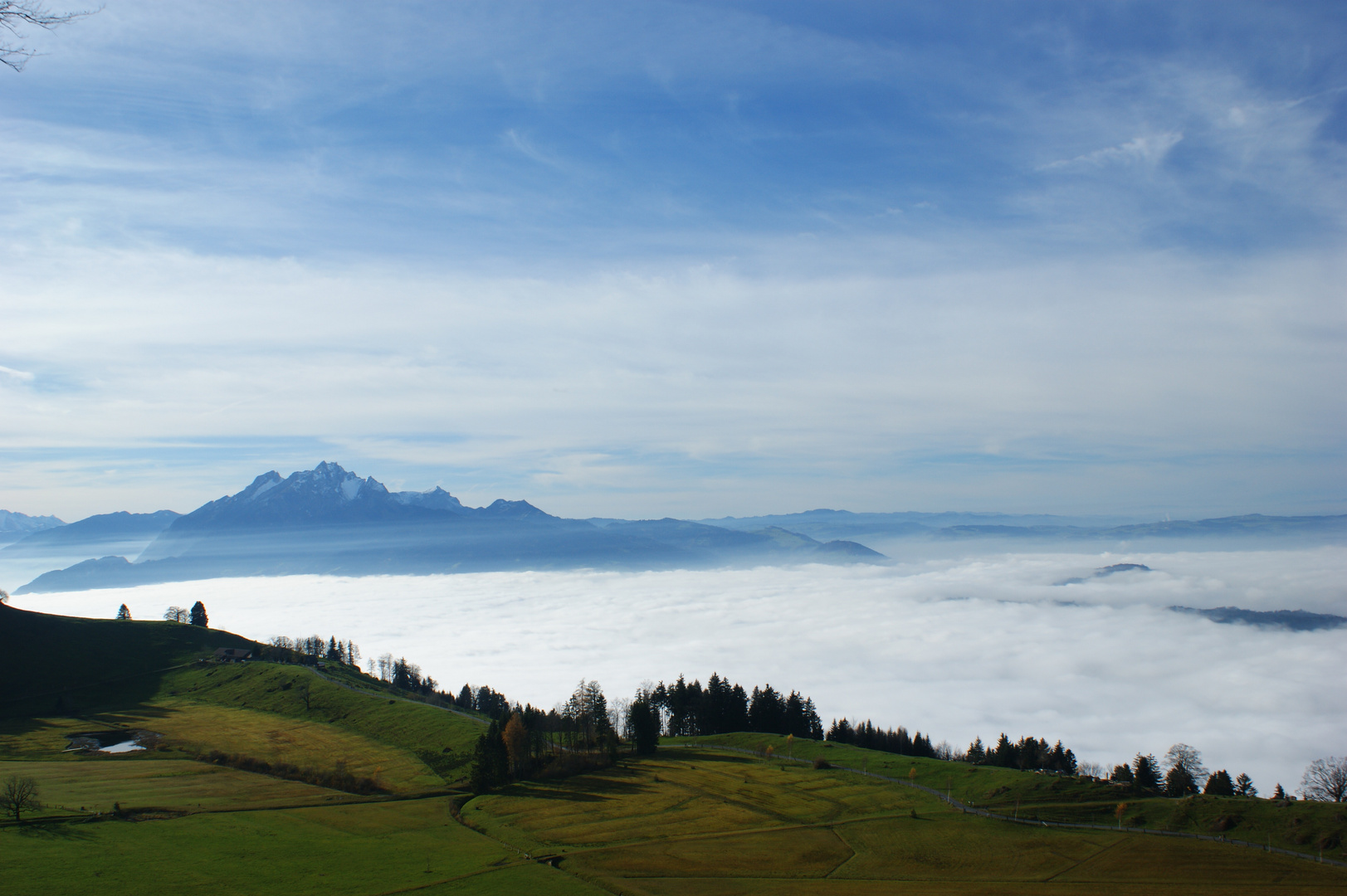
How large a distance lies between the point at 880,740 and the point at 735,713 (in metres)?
33.1

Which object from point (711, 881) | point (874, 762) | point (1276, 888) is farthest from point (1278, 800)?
point (711, 881)

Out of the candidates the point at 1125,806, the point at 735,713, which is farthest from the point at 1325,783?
the point at 735,713

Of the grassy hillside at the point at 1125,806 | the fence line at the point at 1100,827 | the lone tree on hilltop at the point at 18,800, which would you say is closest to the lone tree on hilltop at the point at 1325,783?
the grassy hillside at the point at 1125,806

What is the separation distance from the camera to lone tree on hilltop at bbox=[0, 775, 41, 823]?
80.9m

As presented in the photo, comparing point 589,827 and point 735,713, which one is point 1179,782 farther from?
point 589,827

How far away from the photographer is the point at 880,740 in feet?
512

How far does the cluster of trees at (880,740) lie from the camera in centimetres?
15425

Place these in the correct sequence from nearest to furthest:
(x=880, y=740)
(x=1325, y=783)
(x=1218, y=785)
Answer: (x=1218, y=785) < (x=1325, y=783) < (x=880, y=740)

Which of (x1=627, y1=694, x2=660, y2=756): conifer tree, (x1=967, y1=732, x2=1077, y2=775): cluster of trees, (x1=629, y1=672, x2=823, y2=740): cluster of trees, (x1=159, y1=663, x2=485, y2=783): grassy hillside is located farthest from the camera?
(x1=629, y1=672, x2=823, y2=740): cluster of trees

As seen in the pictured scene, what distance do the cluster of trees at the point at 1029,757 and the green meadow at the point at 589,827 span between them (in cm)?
2604

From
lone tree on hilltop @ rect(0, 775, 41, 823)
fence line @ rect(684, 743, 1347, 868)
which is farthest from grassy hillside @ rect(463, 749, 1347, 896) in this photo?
lone tree on hilltop @ rect(0, 775, 41, 823)

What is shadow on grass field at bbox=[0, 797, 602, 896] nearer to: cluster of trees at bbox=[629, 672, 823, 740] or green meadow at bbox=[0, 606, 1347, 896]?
green meadow at bbox=[0, 606, 1347, 896]

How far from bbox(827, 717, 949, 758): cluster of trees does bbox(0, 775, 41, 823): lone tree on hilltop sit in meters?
138

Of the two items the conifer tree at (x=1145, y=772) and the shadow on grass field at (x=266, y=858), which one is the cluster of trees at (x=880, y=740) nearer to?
the conifer tree at (x=1145, y=772)
